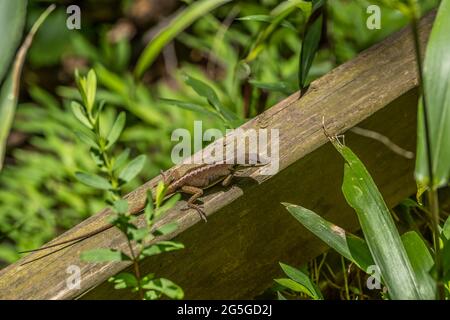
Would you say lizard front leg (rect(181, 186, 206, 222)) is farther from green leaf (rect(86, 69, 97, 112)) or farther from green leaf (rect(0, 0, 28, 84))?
green leaf (rect(0, 0, 28, 84))

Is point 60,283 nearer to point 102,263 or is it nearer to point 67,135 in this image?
point 102,263

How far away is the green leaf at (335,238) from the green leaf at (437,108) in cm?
35

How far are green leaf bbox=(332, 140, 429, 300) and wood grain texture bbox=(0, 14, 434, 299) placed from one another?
17 cm

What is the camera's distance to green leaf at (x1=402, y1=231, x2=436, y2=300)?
1654mm

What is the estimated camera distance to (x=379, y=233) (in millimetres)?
1687

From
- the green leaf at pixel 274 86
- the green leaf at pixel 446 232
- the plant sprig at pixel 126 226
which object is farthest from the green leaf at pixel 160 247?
the green leaf at pixel 274 86

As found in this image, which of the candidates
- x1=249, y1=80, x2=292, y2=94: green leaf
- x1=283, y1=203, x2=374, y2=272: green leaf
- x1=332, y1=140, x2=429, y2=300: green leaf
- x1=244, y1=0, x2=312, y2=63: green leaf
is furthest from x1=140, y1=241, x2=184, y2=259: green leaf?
x1=249, y1=80, x2=292, y2=94: green leaf

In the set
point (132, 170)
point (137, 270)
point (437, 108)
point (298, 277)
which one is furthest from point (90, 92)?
point (437, 108)

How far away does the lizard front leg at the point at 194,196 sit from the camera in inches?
68.8

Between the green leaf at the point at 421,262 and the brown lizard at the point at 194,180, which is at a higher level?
the brown lizard at the point at 194,180

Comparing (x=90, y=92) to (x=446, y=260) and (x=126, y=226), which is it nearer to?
(x=126, y=226)

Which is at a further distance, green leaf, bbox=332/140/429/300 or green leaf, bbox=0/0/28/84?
green leaf, bbox=332/140/429/300

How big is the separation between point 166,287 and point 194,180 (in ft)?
1.85

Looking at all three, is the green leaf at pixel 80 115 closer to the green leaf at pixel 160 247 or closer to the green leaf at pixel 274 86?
the green leaf at pixel 160 247
